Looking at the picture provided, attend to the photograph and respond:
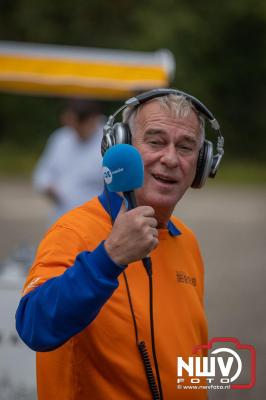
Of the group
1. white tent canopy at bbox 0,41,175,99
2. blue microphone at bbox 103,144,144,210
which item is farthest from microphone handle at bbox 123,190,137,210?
white tent canopy at bbox 0,41,175,99

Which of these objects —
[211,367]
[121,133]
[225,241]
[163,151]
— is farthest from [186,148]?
[225,241]

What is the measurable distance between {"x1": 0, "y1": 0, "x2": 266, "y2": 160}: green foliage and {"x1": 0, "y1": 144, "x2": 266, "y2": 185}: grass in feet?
4.31

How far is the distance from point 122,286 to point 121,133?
51 cm

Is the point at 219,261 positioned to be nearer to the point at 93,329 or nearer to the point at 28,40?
the point at 93,329

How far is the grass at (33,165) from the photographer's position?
76.9 ft

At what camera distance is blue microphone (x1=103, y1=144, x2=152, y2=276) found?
2.17 m

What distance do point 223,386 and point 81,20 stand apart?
1195 inches

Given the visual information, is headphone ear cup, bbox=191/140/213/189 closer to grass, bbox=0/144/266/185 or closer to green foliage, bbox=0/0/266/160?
grass, bbox=0/144/266/185

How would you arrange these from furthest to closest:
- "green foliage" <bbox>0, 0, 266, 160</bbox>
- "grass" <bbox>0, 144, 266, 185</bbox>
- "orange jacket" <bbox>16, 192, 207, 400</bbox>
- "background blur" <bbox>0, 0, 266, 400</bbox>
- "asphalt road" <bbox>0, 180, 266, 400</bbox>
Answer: "green foliage" <bbox>0, 0, 266, 160</bbox>
"background blur" <bbox>0, 0, 266, 400</bbox>
"grass" <bbox>0, 144, 266, 185</bbox>
"asphalt road" <bbox>0, 180, 266, 400</bbox>
"orange jacket" <bbox>16, 192, 207, 400</bbox>

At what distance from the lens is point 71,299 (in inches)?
82.8

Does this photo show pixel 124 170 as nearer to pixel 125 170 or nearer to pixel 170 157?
pixel 125 170

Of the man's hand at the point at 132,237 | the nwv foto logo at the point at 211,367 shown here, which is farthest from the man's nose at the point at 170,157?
the nwv foto logo at the point at 211,367

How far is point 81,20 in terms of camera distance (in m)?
32.2

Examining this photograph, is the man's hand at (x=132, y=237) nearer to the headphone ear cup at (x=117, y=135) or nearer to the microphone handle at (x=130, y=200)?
the microphone handle at (x=130, y=200)
